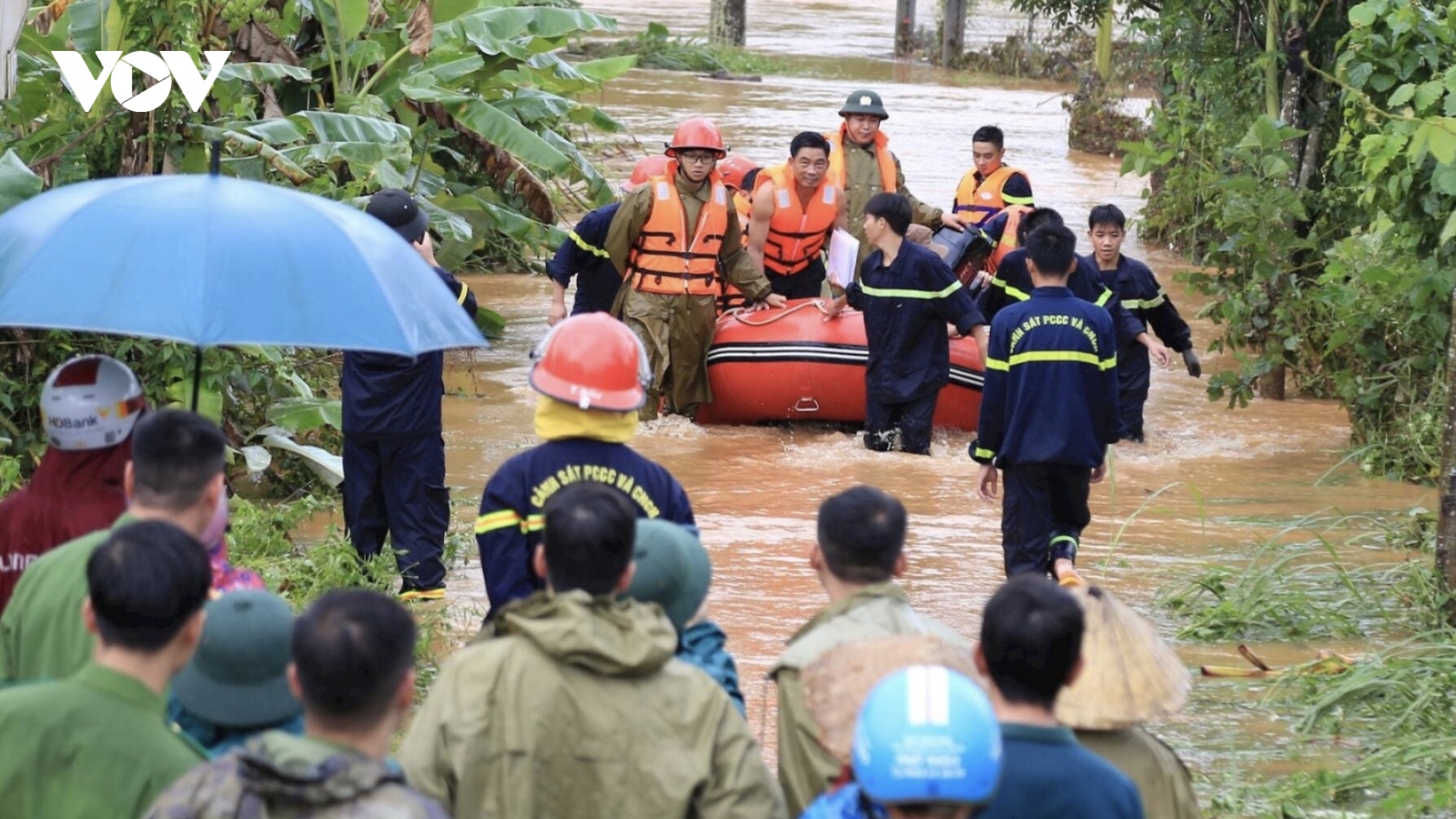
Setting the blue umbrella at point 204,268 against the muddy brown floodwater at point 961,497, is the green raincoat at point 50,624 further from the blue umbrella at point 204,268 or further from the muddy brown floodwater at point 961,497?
the muddy brown floodwater at point 961,497

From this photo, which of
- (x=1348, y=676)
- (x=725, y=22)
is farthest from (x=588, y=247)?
(x=725, y=22)

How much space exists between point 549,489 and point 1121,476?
22.8 feet

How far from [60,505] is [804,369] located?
7.47m

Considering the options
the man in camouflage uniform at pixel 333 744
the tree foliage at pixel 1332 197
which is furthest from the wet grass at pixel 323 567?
the tree foliage at pixel 1332 197

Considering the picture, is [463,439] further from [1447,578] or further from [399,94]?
[1447,578]

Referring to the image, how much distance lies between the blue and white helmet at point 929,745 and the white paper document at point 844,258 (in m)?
8.10

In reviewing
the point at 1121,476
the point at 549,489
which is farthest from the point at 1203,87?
the point at 549,489

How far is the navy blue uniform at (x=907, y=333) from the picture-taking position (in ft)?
34.3

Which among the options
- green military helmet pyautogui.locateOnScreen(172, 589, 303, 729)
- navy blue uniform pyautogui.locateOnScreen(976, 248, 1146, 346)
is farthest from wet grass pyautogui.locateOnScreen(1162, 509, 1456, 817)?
green military helmet pyautogui.locateOnScreen(172, 589, 303, 729)

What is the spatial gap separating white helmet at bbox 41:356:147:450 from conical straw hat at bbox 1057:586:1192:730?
6.88 feet

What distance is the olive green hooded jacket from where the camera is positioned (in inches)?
139

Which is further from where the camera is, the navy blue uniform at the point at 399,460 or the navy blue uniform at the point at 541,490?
the navy blue uniform at the point at 399,460

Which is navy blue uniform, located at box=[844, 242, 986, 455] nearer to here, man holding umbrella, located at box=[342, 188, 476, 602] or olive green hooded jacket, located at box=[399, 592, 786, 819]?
man holding umbrella, located at box=[342, 188, 476, 602]

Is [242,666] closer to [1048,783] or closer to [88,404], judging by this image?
[88,404]
